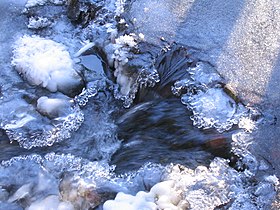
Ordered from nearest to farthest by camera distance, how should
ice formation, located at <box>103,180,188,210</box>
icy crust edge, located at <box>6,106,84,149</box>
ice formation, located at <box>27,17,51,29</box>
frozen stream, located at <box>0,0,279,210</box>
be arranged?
ice formation, located at <box>103,180,188,210</box> → frozen stream, located at <box>0,0,279,210</box> → icy crust edge, located at <box>6,106,84,149</box> → ice formation, located at <box>27,17,51,29</box>

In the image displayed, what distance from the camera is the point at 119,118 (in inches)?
144

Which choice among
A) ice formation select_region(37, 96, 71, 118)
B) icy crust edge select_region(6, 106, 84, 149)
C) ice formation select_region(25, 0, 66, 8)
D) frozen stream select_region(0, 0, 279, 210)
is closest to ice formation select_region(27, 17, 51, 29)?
frozen stream select_region(0, 0, 279, 210)

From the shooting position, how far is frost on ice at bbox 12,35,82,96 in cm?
385

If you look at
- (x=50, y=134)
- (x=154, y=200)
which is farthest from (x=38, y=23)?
(x=154, y=200)

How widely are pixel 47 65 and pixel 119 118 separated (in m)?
0.77

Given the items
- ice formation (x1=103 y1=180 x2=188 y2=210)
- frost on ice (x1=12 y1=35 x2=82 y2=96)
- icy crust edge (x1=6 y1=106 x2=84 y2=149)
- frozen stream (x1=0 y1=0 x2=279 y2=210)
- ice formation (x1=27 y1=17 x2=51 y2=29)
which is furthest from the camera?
ice formation (x1=27 y1=17 x2=51 y2=29)

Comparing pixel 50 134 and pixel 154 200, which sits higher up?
pixel 50 134

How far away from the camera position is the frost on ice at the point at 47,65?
3.85 metres

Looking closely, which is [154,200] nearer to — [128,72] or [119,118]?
[119,118]

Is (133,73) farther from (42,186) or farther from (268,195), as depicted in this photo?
(268,195)

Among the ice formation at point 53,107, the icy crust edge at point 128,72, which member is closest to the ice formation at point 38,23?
the icy crust edge at point 128,72

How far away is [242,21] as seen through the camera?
13.3 feet

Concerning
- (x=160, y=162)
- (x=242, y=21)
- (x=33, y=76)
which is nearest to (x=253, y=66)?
(x=242, y=21)

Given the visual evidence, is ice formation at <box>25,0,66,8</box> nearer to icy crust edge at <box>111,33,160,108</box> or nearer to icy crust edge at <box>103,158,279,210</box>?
icy crust edge at <box>111,33,160,108</box>
